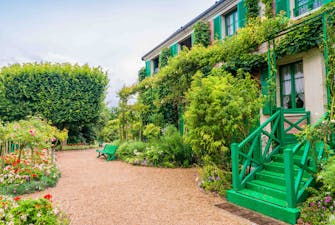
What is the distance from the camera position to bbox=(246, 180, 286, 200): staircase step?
4328 millimetres

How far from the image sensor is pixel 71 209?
4.71 m

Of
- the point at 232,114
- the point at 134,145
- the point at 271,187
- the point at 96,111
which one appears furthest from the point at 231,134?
the point at 96,111

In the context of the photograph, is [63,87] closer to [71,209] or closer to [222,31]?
[222,31]

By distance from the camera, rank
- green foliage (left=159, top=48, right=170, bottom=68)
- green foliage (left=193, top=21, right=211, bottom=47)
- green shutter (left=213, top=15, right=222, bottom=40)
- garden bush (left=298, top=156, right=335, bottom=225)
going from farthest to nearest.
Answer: green foliage (left=159, top=48, right=170, bottom=68), green foliage (left=193, top=21, right=211, bottom=47), green shutter (left=213, top=15, right=222, bottom=40), garden bush (left=298, top=156, right=335, bottom=225)

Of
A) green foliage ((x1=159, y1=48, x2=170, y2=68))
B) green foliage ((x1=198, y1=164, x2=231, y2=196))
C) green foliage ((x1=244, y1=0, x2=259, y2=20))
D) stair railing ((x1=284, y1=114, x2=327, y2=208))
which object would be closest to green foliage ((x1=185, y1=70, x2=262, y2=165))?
green foliage ((x1=198, y1=164, x2=231, y2=196))

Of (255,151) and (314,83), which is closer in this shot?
(255,151)

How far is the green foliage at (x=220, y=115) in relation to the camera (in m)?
5.65

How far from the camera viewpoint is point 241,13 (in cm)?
925

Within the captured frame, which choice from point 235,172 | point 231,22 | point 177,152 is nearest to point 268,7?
point 231,22

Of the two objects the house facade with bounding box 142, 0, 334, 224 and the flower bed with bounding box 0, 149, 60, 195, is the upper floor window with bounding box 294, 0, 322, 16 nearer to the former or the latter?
the house facade with bounding box 142, 0, 334, 224

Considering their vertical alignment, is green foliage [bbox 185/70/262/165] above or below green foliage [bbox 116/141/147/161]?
above

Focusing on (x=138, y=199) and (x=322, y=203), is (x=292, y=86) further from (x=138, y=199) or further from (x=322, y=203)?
(x=138, y=199)

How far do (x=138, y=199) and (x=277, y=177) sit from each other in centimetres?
292

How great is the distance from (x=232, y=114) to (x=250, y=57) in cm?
331
